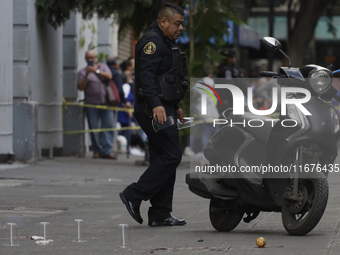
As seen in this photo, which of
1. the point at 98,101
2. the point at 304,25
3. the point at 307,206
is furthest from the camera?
the point at 304,25

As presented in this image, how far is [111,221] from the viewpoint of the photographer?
6.89 meters

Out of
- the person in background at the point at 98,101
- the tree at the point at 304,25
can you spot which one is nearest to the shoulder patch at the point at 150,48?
the person in background at the point at 98,101

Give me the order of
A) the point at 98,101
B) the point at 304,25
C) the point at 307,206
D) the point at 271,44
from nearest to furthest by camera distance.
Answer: the point at 307,206 < the point at 271,44 < the point at 98,101 < the point at 304,25

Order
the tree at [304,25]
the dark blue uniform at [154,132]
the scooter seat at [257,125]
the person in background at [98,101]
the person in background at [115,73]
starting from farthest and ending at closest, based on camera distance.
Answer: the tree at [304,25] < the person in background at [115,73] < the person in background at [98,101] < the dark blue uniform at [154,132] < the scooter seat at [257,125]

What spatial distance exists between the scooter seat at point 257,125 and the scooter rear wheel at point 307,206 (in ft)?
1.84

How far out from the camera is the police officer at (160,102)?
644cm

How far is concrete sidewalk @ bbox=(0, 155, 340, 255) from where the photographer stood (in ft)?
17.4

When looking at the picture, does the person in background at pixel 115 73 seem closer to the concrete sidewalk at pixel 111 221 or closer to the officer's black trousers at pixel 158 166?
the concrete sidewalk at pixel 111 221

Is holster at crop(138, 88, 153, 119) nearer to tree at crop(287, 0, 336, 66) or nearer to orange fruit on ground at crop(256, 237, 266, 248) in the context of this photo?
orange fruit on ground at crop(256, 237, 266, 248)

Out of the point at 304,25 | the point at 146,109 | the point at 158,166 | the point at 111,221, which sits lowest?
the point at 111,221

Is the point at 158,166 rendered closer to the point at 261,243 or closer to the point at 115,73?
the point at 261,243

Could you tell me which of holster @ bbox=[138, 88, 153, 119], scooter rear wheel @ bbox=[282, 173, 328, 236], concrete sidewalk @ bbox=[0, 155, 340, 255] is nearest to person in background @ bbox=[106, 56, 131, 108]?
concrete sidewalk @ bbox=[0, 155, 340, 255]

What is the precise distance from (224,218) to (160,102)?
1070 millimetres

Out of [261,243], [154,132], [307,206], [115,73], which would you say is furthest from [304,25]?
[261,243]
